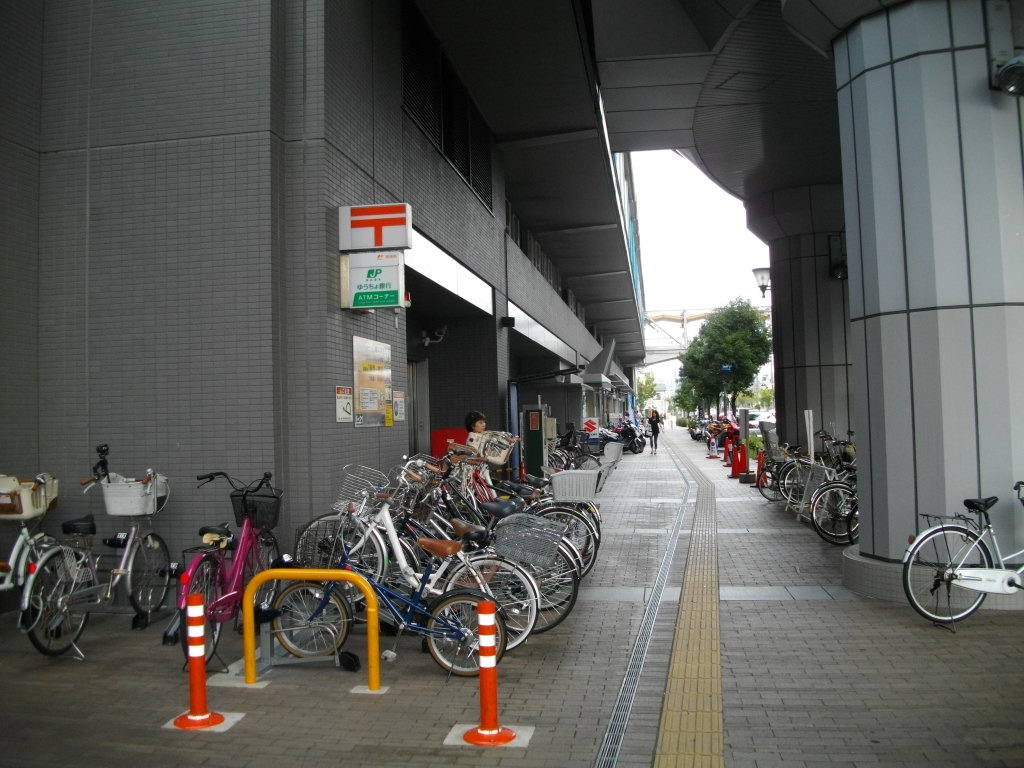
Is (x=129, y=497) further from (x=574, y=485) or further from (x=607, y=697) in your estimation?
(x=574, y=485)

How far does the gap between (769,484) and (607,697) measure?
10.8m

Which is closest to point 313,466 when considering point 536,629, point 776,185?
point 536,629

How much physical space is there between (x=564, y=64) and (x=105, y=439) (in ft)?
25.3

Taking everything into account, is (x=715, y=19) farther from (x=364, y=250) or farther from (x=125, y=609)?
(x=125, y=609)

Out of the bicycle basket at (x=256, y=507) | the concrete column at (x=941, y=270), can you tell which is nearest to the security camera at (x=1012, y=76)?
the concrete column at (x=941, y=270)

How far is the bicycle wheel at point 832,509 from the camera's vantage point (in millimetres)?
10055

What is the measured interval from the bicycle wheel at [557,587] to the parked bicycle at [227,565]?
1.90m

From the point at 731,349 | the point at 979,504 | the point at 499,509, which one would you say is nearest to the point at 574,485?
the point at 499,509

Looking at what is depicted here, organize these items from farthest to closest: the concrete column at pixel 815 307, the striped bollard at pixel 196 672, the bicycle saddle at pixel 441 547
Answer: the concrete column at pixel 815 307, the bicycle saddle at pixel 441 547, the striped bollard at pixel 196 672

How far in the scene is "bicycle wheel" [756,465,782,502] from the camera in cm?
1430

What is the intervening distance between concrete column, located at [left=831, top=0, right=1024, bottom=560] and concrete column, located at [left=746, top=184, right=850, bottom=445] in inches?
460

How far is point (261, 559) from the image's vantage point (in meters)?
6.14

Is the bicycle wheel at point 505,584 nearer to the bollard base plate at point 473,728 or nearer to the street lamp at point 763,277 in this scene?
the bollard base plate at point 473,728

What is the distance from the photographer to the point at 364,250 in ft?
25.6
